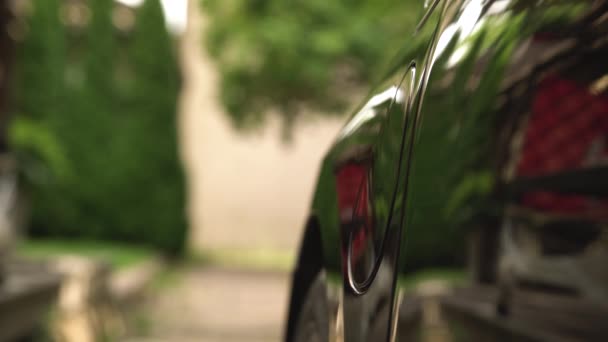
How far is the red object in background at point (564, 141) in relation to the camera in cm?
90

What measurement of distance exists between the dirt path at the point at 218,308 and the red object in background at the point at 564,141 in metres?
4.04

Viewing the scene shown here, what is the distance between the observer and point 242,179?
46.4 feet

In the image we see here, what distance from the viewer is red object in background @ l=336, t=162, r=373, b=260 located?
0.57 metres

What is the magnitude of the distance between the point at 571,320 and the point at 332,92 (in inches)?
326

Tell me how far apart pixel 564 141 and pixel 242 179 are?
1328 centimetres

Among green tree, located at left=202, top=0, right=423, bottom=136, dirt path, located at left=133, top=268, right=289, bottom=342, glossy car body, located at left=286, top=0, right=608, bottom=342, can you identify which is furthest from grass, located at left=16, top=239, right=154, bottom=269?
glossy car body, located at left=286, top=0, right=608, bottom=342

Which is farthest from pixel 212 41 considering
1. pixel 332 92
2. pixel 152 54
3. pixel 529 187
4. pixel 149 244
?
pixel 529 187

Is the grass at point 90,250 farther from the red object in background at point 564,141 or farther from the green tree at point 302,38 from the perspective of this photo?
the red object in background at point 564,141

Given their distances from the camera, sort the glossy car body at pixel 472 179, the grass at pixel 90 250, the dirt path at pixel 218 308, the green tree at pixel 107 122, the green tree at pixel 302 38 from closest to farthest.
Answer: the glossy car body at pixel 472 179 → the dirt path at pixel 218 308 → the green tree at pixel 302 38 → the grass at pixel 90 250 → the green tree at pixel 107 122

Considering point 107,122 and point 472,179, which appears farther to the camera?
point 107,122

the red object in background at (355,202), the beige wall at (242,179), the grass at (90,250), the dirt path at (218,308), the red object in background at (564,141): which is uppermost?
the beige wall at (242,179)

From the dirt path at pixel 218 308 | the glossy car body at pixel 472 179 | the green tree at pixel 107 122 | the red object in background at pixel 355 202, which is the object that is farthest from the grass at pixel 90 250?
the red object in background at pixel 355 202

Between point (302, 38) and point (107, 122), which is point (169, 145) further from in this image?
point (302, 38)

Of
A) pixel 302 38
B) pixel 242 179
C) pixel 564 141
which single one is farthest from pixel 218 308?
pixel 242 179
